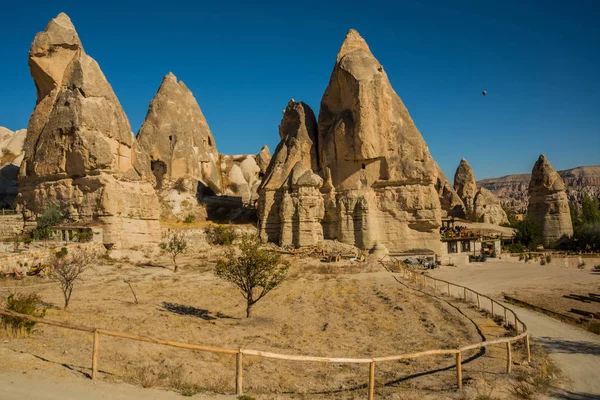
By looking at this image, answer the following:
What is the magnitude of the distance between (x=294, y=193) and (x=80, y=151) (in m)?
14.7

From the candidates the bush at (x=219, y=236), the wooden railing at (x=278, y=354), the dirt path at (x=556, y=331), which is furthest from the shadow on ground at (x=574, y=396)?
the bush at (x=219, y=236)

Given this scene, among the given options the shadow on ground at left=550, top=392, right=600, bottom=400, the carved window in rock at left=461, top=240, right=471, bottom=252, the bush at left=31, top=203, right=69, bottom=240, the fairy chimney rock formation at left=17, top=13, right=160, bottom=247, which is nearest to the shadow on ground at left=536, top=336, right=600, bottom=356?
the shadow on ground at left=550, top=392, right=600, bottom=400

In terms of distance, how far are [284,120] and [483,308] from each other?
26.1m

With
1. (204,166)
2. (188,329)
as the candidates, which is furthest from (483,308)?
(204,166)

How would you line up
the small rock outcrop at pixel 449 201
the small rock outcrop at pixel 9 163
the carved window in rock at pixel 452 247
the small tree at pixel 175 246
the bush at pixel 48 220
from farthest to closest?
the small rock outcrop at pixel 449 201 → the carved window in rock at pixel 452 247 → the small rock outcrop at pixel 9 163 → the bush at pixel 48 220 → the small tree at pixel 175 246

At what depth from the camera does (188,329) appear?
40.1 feet

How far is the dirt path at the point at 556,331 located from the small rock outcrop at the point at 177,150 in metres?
21.9

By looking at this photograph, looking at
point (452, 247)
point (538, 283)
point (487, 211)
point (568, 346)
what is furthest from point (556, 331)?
point (487, 211)

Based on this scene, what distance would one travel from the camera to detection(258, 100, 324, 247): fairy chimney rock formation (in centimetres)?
3250

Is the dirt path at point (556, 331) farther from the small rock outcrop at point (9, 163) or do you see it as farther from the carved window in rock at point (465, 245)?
the small rock outcrop at point (9, 163)

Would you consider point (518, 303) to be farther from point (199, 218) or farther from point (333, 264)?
point (199, 218)

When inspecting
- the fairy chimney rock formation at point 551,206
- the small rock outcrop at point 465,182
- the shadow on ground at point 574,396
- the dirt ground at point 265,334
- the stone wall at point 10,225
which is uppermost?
the small rock outcrop at point 465,182

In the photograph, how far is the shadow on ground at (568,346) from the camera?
11.7m

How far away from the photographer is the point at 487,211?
58.3 m
